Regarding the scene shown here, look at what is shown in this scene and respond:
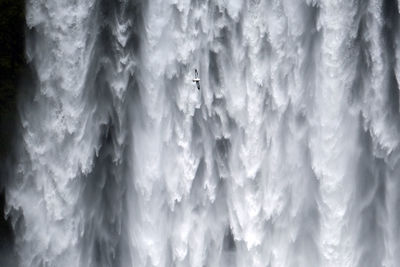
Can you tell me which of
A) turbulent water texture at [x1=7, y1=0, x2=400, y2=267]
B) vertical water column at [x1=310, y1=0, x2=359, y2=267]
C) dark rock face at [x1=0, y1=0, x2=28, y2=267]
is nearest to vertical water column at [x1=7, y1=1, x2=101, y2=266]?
turbulent water texture at [x1=7, y1=0, x2=400, y2=267]

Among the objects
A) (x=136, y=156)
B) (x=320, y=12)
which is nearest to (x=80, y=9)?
(x=136, y=156)

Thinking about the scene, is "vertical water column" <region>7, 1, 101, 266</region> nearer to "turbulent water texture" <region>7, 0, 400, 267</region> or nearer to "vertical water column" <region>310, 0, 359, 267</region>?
"turbulent water texture" <region>7, 0, 400, 267</region>

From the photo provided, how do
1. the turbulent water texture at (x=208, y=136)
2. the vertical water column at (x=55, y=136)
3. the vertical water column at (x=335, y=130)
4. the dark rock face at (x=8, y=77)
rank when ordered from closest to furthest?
1. the vertical water column at (x=335, y=130)
2. the dark rock face at (x=8, y=77)
3. the turbulent water texture at (x=208, y=136)
4. the vertical water column at (x=55, y=136)

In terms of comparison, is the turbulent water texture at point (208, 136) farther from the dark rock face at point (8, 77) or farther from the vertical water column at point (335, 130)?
the dark rock face at point (8, 77)

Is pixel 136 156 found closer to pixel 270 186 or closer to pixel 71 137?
pixel 71 137

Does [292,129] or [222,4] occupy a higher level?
[222,4]

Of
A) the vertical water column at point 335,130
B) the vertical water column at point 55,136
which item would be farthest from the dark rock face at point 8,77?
the vertical water column at point 335,130
